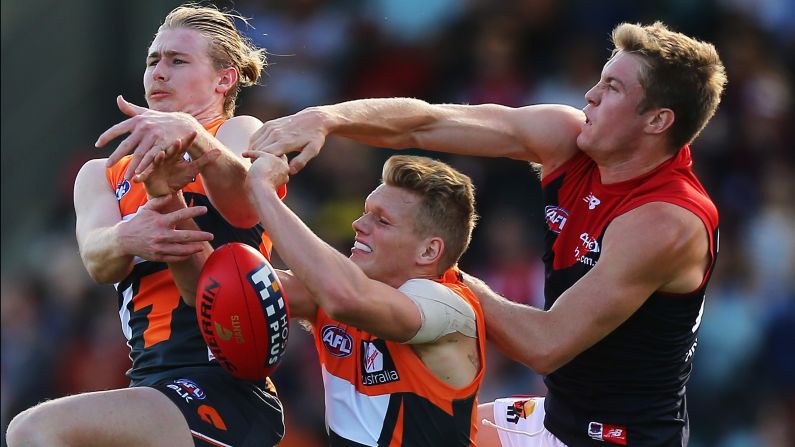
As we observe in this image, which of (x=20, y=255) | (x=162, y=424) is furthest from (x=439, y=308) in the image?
(x=20, y=255)

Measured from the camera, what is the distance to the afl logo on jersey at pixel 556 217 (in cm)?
529

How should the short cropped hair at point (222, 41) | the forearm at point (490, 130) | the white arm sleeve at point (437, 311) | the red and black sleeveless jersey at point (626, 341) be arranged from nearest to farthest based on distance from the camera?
1. the white arm sleeve at point (437, 311)
2. the red and black sleeveless jersey at point (626, 341)
3. the forearm at point (490, 130)
4. the short cropped hair at point (222, 41)

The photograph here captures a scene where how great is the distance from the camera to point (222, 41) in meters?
5.39

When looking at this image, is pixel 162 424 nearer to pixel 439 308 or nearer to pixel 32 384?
pixel 439 308

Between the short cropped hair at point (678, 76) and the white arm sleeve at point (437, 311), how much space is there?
1.20 m

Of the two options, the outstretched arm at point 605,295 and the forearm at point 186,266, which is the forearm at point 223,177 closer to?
the forearm at point 186,266

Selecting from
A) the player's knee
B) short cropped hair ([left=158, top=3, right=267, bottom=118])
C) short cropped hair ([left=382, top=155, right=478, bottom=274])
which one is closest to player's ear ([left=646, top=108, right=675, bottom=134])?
short cropped hair ([left=382, top=155, right=478, bottom=274])

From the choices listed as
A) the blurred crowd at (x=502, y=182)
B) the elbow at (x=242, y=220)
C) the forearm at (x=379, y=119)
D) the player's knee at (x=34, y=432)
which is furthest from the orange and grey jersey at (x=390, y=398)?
the blurred crowd at (x=502, y=182)

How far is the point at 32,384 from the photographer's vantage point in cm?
1048

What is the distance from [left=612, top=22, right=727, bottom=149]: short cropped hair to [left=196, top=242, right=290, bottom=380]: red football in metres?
1.80

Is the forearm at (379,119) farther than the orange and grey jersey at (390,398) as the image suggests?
Yes

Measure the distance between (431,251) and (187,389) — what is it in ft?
3.59

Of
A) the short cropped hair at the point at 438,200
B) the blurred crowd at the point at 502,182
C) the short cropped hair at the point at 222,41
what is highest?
the short cropped hair at the point at 222,41

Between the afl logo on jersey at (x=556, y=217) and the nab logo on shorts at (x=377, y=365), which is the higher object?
the afl logo on jersey at (x=556, y=217)
